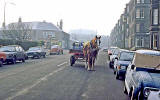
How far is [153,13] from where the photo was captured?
120ft

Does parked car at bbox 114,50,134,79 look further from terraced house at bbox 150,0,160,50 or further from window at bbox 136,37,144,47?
window at bbox 136,37,144,47

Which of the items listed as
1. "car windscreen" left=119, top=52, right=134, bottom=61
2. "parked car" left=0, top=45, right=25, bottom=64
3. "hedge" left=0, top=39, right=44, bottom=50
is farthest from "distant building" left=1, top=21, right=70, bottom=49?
"car windscreen" left=119, top=52, right=134, bottom=61

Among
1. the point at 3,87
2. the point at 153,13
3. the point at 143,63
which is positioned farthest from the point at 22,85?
the point at 153,13

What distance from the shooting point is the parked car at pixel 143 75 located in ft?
21.7

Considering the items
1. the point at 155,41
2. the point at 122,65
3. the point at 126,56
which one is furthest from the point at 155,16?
the point at 122,65

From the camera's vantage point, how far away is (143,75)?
7.41 meters

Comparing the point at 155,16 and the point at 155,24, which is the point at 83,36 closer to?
the point at 155,16

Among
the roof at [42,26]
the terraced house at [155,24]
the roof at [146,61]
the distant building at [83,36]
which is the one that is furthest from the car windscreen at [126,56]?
the distant building at [83,36]

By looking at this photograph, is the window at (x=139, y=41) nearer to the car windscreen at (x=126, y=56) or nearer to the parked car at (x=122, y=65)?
the car windscreen at (x=126, y=56)

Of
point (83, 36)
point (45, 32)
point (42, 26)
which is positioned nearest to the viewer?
point (45, 32)

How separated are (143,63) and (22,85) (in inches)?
208

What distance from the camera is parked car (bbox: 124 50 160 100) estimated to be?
6.61 m

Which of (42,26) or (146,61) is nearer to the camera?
(146,61)

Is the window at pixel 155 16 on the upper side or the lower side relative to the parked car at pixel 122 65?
upper
